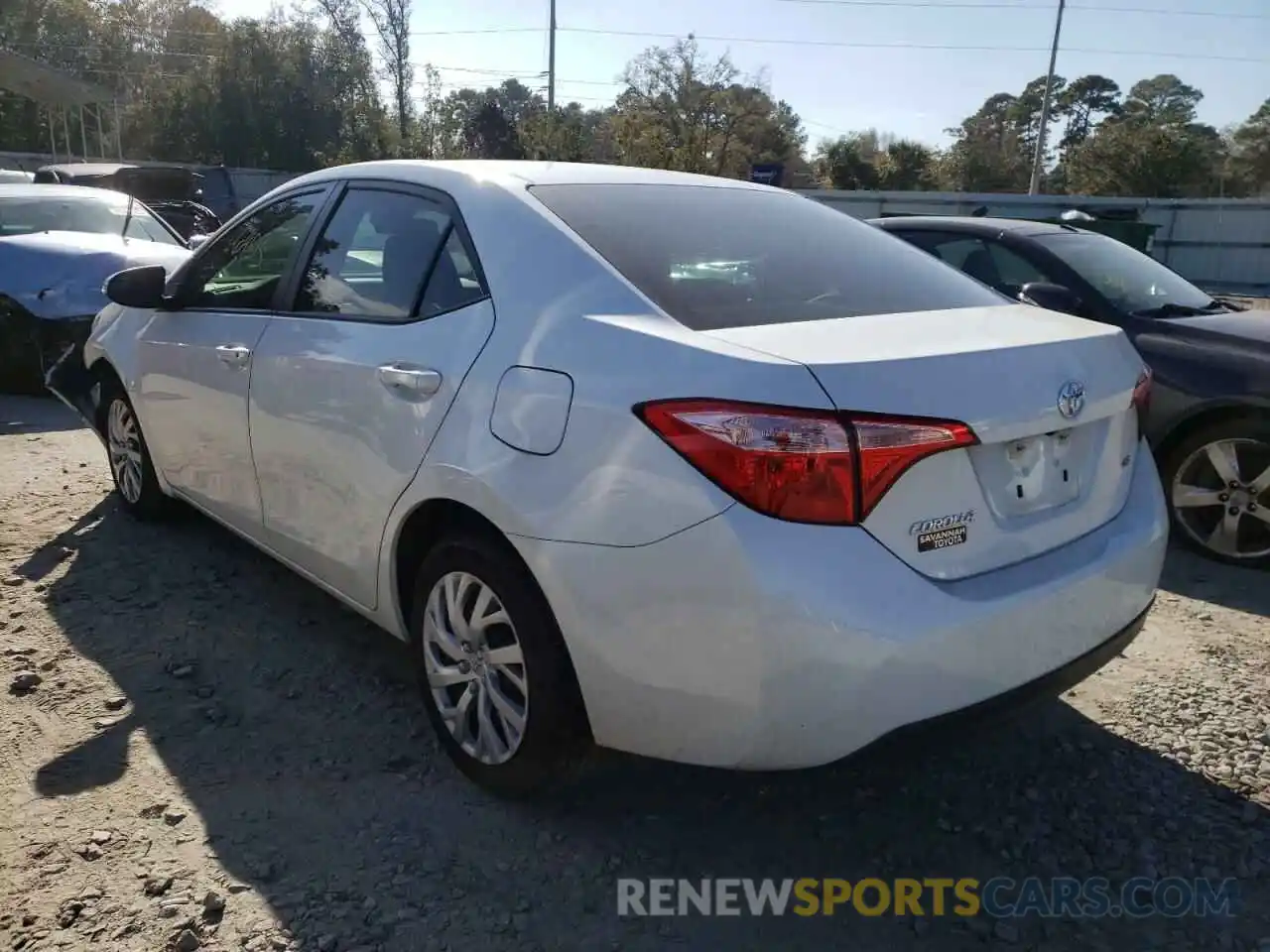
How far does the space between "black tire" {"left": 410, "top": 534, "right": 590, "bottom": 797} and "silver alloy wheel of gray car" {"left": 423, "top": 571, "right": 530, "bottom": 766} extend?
0.02 m

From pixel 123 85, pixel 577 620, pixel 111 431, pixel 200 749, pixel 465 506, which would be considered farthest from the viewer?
pixel 123 85

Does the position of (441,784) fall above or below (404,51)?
below

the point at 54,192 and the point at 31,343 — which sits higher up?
the point at 54,192

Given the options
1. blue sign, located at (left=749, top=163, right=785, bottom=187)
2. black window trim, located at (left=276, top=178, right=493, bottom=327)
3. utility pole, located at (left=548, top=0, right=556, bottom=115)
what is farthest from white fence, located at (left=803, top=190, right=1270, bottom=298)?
black window trim, located at (left=276, top=178, right=493, bottom=327)

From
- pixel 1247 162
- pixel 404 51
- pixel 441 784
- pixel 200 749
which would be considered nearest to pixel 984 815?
pixel 441 784

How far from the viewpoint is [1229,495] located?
15.3ft

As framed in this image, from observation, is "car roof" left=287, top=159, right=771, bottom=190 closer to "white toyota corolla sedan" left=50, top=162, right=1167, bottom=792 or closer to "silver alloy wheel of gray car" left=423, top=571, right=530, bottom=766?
"white toyota corolla sedan" left=50, top=162, right=1167, bottom=792

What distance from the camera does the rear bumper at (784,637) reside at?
1.98m

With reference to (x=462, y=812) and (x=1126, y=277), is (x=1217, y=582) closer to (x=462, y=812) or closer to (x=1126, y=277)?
(x=1126, y=277)

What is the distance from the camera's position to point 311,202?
349 centimetres

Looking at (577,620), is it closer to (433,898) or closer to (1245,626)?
(433,898)

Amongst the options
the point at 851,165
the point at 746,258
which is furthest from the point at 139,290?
the point at 851,165

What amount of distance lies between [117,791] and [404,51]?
45.3 meters

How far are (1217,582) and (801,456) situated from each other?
3.37 meters
